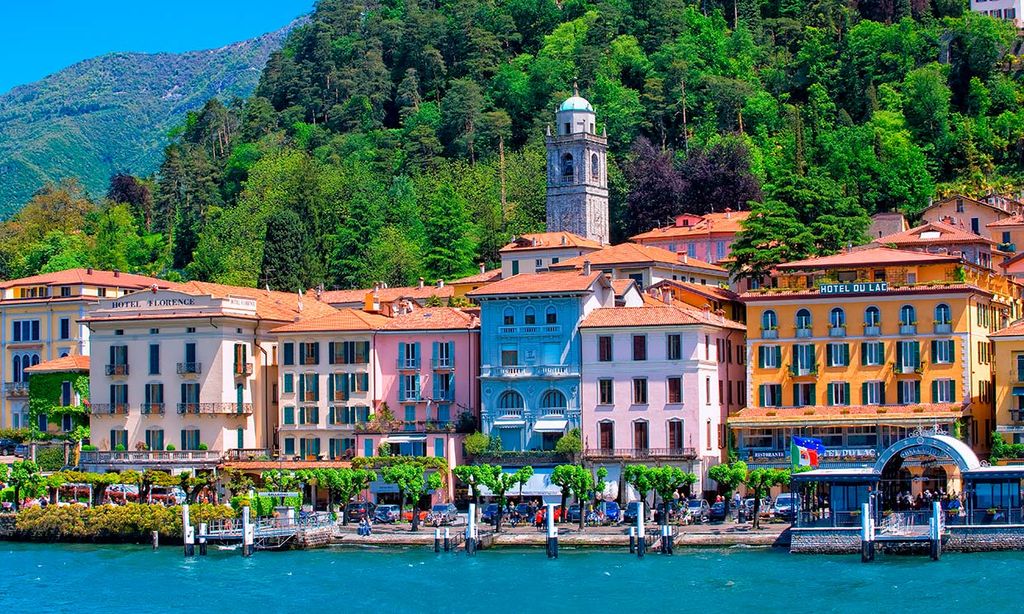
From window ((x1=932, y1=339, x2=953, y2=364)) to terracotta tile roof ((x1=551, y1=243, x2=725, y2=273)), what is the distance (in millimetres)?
19164

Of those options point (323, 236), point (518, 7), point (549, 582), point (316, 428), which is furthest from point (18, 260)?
point (549, 582)

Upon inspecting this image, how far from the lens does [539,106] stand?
164 m

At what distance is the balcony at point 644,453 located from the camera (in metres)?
84.6

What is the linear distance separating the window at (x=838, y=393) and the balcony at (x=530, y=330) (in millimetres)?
12165

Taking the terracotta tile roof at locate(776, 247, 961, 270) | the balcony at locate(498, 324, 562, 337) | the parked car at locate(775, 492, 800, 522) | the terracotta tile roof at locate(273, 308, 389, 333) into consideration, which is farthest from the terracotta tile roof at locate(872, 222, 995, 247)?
the terracotta tile roof at locate(273, 308, 389, 333)

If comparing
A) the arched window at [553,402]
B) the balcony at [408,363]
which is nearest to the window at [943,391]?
the arched window at [553,402]

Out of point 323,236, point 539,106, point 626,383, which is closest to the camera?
point 626,383

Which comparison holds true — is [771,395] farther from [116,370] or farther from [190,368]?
[116,370]

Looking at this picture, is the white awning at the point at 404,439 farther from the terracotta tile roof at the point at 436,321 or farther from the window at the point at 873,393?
the window at the point at 873,393

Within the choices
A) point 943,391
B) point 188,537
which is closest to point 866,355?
point 943,391

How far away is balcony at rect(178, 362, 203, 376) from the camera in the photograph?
92.8 m

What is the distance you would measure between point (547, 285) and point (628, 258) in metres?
12.0

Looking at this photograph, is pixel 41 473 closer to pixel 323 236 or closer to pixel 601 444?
pixel 601 444

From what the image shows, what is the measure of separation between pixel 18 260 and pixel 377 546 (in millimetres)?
83396
